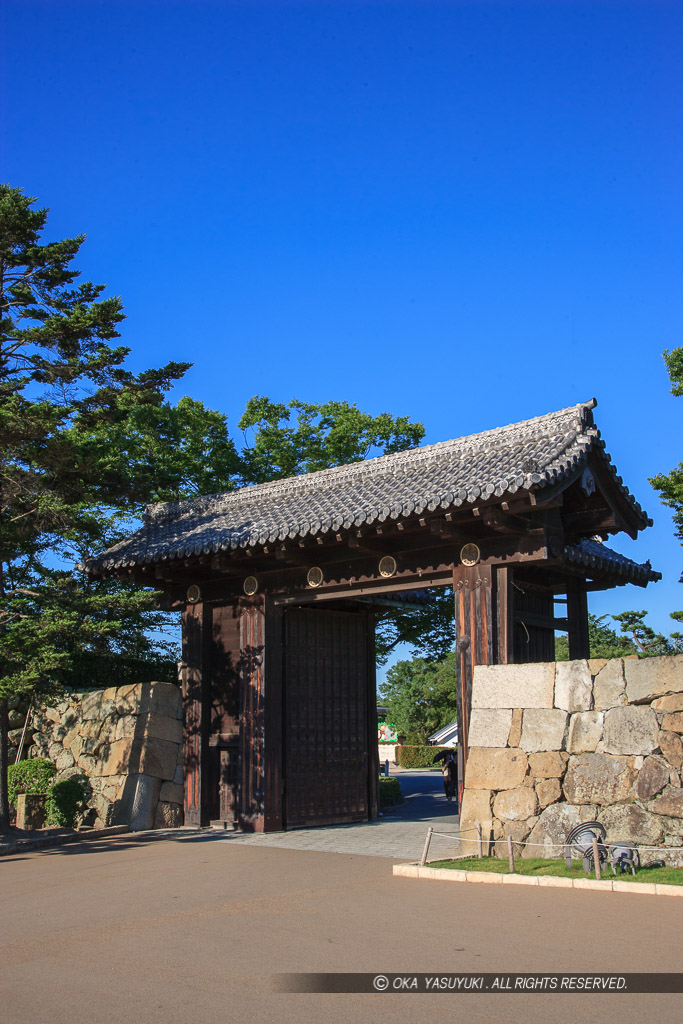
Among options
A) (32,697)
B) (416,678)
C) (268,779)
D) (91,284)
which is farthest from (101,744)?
(416,678)

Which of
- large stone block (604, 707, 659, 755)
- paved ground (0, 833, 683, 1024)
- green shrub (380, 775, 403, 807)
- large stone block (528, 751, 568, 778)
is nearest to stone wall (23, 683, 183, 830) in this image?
paved ground (0, 833, 683, 1024)

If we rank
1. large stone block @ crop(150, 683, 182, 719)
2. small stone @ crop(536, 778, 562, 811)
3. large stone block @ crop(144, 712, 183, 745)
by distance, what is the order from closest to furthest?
small stone @ crop(536, 778, 562, 811) < large stone block @ crop(144, 712, 183, 745) < large stone block @ crop(150, 683, 182, 719)

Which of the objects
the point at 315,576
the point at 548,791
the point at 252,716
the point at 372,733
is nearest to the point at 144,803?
the point at 252,716

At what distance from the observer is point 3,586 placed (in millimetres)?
13891

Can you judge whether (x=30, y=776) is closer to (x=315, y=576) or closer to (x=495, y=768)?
(x=315, y=576)

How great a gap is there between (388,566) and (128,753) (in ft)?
19.4

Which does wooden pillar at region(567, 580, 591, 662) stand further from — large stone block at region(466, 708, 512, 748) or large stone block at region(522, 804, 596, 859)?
large stone block at region(522, 804, 596, 859)

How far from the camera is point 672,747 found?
940 cm

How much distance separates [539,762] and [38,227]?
1114 cm

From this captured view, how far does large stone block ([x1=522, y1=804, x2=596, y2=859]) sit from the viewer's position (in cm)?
991

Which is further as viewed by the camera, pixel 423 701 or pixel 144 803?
pixel 423 701

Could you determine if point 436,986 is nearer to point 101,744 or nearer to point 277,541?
point 277,541

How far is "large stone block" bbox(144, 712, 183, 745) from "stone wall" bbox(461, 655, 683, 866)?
6708 mm

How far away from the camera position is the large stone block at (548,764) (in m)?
10.2
